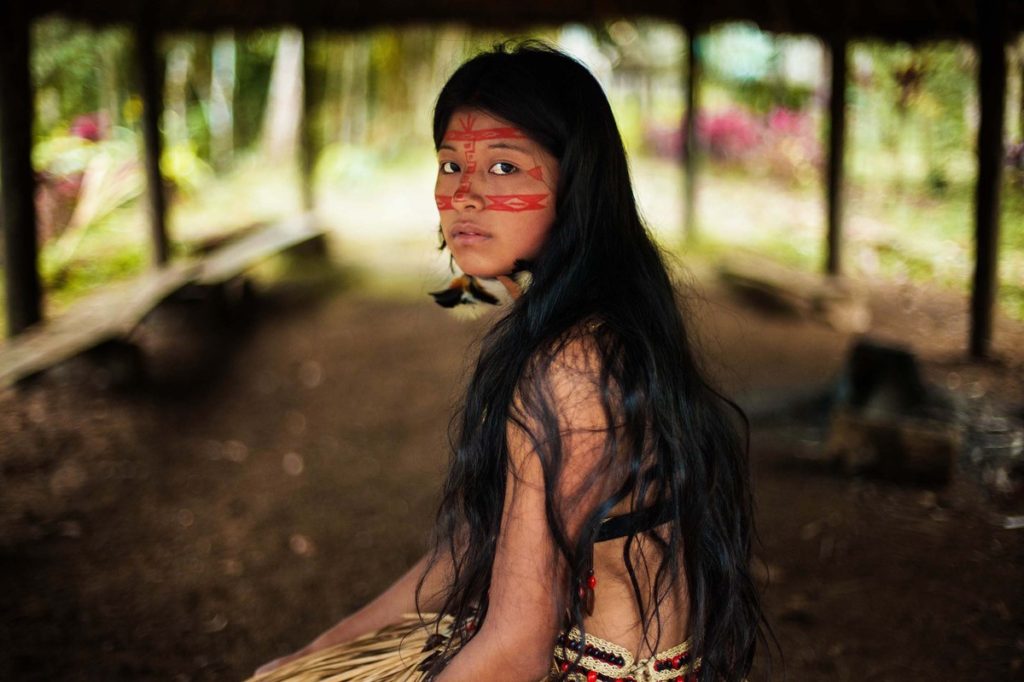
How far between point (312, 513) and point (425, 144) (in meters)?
10.4

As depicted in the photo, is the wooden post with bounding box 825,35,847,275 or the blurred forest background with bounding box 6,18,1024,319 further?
the blurred forest background with bounding box 6,18,1024,319

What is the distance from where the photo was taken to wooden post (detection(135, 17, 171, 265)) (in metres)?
6.42

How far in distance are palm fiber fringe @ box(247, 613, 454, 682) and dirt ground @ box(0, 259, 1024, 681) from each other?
1.57ft

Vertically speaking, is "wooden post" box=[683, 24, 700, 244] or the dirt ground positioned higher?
"wooden post" box=[683, 24, 700, 244]

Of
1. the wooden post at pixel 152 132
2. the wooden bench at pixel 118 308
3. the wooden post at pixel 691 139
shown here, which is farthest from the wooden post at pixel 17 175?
the wooden post at pixel 691 139

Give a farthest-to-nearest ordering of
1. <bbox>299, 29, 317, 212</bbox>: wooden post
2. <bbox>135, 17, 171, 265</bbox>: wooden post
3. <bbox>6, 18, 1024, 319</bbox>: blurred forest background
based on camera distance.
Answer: <bbox>299, 29, 317, 212</bbox>: wooden post < <bbox>6, 18, 1024, 319</bbox>: blurred forest background < <bbox>135, 17, 171, 265</bbox>: wooden post

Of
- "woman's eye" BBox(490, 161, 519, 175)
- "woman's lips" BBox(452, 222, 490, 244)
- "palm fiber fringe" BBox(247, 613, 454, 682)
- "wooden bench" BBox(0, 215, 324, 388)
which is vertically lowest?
"palm fiber fringe" BBox(247, 613, 454, 682)

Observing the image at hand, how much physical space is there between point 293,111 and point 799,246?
23.0 ft

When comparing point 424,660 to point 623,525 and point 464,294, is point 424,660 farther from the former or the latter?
point 464,294

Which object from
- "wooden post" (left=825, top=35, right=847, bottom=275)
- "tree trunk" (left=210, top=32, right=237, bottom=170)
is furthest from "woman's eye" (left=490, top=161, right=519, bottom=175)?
"tree trunk" (left=210, top=32, right=237, bottom=170)

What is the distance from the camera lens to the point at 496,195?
4.60 ft

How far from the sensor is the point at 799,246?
9.43 meters

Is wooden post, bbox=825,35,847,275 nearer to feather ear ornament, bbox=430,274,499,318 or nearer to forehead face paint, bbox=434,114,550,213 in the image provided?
feather ear ornament, bbox=430,274,499,318

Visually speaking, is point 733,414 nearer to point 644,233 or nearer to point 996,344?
point 996,344
